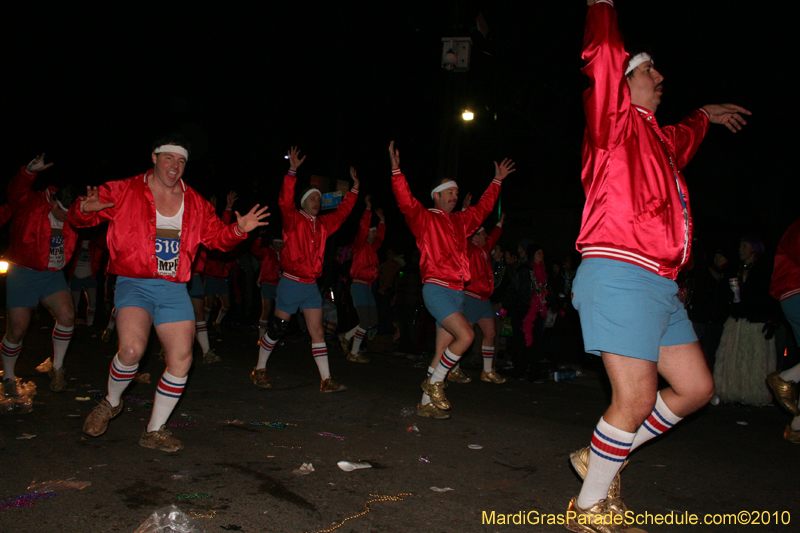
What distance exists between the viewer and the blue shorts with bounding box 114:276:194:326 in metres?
3.85

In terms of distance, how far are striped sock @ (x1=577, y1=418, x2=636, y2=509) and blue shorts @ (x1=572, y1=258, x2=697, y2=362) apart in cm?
39

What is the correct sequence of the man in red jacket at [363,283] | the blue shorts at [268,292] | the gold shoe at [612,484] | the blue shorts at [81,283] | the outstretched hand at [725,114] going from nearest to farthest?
the gold shoe at [612,484], the outstretched hand at [725,114], the man in red jacket at [363,283], the blue shorts at [268,292], the blue shorts at [81,283]

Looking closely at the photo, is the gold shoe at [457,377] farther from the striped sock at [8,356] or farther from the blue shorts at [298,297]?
the striped sock at [8,356]

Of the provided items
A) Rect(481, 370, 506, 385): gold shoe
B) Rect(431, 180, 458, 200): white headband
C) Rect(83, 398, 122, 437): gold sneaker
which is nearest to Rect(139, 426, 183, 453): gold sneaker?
Rect(83, 398, 122, 437): gold sneaker

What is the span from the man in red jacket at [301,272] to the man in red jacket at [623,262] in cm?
385

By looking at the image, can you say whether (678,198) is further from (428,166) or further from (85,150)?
(85,150)

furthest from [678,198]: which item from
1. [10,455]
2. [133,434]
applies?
[10,455]

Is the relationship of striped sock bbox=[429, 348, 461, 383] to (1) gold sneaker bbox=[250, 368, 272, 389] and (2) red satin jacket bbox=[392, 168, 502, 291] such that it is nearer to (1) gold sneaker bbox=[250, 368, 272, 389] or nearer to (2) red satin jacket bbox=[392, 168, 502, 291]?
(2) red satin jacket bbox=[392, 168, 502, 291]

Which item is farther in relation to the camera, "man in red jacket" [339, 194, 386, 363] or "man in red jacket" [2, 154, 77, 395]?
"man in red jacket" [339, 194, 386, 363]

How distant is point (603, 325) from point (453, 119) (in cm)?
822

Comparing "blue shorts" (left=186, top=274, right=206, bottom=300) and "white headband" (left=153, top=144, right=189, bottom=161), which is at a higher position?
"white headband" (left=153, top=144, right=189, bottom=161)

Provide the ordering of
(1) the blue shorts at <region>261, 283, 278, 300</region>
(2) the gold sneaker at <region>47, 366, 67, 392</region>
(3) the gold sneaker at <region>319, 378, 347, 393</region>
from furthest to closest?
(1) the blue shorts at <region>261, 283, 278, 300</region> < (3) the gold sneaker at <region>319, 378, 347, 393</region> < (2) the gold sneaker at <region>47, 366, 67, 392</region>

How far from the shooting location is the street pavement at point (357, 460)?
284 centimetres

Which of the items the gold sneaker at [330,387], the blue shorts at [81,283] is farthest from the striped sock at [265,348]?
the blue shorts at [81,283]
